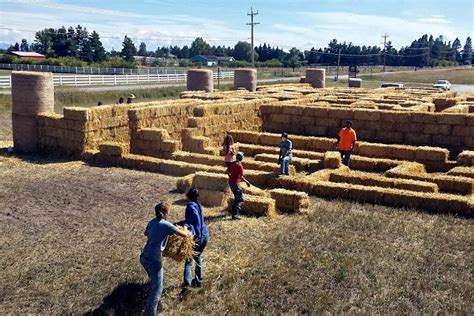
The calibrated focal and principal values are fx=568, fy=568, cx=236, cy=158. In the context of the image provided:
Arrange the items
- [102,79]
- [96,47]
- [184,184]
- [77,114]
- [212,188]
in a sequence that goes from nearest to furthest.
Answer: [212,188] → [184,184] → [77,114] → [102,79] → [96,47]

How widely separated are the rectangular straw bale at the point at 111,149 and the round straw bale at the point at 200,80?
13.5 m

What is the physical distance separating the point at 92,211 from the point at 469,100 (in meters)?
23.4

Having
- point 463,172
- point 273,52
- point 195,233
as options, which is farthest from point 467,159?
point 273,52

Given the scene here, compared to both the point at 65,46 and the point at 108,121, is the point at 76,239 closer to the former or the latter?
the point at 108,121

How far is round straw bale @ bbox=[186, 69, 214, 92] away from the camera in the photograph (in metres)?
31.8

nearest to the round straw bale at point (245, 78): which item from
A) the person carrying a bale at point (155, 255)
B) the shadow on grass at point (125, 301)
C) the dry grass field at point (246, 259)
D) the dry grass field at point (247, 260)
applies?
the dry grass field at point (246, 259)

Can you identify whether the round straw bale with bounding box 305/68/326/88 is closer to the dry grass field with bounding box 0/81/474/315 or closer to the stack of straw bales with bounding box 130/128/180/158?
the stack of straw bales with bounding box 130/128/180/158

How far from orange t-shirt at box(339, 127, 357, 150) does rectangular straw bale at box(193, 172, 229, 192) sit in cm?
543

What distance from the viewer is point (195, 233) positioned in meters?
8.83

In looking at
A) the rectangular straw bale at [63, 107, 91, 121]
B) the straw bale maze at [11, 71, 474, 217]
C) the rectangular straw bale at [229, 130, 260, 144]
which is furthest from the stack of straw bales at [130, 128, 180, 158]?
the rectangular straw bale at [229, 130, 260, 144]

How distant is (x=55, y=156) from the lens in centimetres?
2008

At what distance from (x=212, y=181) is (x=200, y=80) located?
727 inches

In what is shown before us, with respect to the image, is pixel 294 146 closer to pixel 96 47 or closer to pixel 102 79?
pixel 102 79

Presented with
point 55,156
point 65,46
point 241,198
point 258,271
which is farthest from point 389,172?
point 65,46
